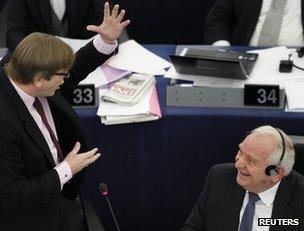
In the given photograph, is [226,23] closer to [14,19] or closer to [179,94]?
[179,94]

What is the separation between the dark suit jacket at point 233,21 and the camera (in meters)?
3.50

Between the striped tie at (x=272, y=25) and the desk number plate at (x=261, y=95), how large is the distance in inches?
29.9

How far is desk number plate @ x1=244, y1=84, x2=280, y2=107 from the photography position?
276 cm

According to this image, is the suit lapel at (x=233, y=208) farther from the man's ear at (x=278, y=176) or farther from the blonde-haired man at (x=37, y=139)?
the blonde-haired man at (x=37, y=139)

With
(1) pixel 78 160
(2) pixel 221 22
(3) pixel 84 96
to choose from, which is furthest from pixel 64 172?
(2) pixel 221 22

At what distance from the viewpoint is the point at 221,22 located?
365cm

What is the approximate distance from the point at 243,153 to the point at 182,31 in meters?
2.80

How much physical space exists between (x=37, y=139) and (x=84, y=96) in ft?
2.24

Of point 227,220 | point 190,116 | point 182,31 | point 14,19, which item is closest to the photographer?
point 227,220

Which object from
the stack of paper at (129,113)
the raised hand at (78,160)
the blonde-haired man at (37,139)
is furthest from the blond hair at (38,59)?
the stack of paper at (129,113)

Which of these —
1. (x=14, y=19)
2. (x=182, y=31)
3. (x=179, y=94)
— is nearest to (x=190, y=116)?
(x=179, y=94)

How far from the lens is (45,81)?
214 cm

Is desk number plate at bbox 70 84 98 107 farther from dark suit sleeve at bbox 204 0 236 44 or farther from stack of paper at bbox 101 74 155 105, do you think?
dark suit sleeve at bbox 204 0 236 44

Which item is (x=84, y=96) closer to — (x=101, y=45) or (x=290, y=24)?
(x=101, y=45)
